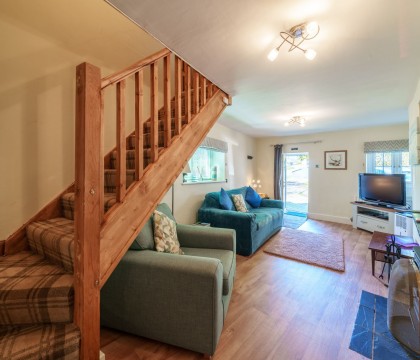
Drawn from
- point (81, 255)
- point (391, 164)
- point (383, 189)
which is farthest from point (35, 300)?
point (391, 164)

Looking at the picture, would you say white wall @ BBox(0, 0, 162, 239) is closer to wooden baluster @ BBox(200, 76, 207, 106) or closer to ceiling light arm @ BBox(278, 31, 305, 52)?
wooden baluster @ BBox(200, 76, 207, 106)

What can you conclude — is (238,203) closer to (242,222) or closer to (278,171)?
(242,222)

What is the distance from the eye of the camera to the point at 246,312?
188cm

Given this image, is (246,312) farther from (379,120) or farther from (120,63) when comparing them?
(379,120)

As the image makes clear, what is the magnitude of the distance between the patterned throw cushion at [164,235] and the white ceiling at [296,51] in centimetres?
153

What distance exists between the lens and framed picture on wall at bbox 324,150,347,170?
16.4 ft

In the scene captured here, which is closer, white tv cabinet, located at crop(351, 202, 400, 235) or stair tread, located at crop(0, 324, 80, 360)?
stair tread, located at crop(0, 324, 80, 360)

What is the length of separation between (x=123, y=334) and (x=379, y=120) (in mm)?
5399

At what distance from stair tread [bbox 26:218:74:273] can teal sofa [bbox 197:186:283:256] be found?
2.11 metres

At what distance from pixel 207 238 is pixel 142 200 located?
3.31ft

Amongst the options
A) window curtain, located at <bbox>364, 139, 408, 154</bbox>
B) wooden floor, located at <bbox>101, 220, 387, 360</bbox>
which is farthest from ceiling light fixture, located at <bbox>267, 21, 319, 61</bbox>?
window curtain, located at <bbox>364, 139, 408, 154</bbox>

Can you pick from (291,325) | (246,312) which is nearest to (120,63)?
(246,312)

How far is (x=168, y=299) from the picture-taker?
142cm

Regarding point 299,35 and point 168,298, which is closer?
point 168,298
